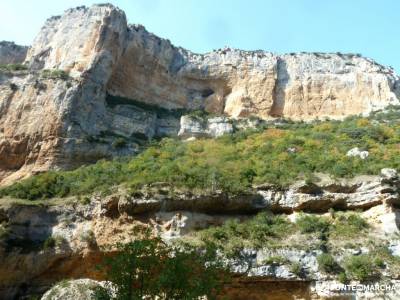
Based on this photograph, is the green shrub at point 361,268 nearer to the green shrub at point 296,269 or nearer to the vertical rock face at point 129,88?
the green shrub at point 296,269

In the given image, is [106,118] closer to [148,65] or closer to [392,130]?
[148,65]

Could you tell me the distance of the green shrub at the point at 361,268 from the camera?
22125 millimetres

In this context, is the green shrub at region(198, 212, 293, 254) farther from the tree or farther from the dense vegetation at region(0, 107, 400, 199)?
the tree

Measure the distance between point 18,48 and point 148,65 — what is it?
1610cm

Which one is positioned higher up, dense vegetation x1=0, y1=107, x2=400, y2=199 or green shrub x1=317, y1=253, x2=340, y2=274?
dense vegetation x1=0, y1=107, x2=400, y2=199

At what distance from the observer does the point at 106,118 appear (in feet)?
136

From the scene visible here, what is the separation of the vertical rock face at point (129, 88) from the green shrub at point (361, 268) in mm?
20883

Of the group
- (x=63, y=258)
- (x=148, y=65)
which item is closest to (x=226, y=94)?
(x=148, y=65)

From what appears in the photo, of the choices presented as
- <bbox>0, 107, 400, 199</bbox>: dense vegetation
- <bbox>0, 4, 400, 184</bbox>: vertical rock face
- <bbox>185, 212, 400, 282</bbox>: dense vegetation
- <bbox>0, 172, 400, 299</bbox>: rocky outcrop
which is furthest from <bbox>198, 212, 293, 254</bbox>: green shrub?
<bbox>0, 4, 400, 184</bbox>: vertical rock face

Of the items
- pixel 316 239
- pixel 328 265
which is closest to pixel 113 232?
pixel 316 239

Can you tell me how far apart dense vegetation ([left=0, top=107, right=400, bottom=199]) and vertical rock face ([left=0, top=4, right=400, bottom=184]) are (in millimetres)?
4389

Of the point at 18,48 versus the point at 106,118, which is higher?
the point at 18,48

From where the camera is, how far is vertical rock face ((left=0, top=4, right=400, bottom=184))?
37469 mm

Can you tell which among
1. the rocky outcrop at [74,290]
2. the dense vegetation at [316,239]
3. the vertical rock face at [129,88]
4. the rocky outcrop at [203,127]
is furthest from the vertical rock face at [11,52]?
the rocky outcrop at [74,290]
